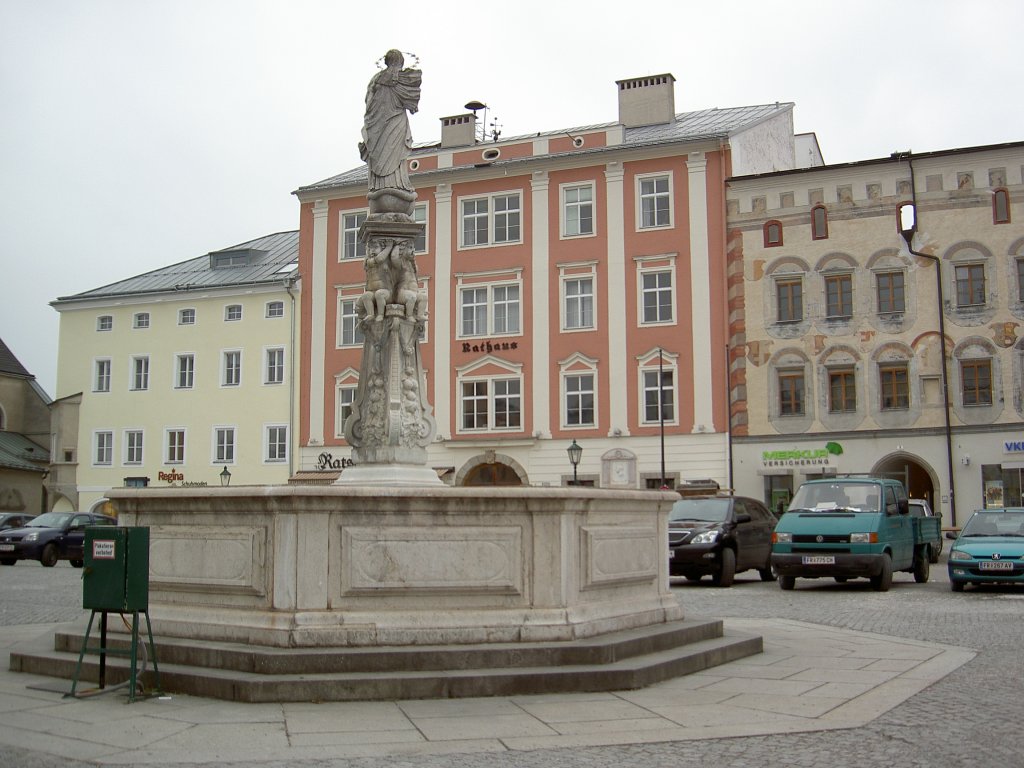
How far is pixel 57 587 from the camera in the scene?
2117 centimetres

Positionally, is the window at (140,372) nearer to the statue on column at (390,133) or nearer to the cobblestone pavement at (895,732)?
the cobblestone pavement at (895,732)

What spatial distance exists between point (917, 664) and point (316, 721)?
5.67 m

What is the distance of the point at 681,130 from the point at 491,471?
14.4m

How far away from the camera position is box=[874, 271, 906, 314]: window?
36.7 meters

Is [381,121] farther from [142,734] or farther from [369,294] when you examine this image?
[142,734]

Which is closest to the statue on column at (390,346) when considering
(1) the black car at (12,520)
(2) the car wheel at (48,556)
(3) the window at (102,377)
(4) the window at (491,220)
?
(2) the car wheel at (48,556)

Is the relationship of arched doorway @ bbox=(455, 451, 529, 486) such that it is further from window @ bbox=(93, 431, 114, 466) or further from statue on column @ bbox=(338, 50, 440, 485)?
statue on column @ bbox=(338, 50, 440, 485)

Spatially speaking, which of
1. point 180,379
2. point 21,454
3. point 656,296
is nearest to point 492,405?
point 656,296

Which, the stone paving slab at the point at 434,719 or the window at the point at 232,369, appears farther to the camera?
the window at the point at 232,369

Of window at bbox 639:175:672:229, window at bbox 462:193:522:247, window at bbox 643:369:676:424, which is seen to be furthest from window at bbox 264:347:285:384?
window at bbox 639:175:672:229

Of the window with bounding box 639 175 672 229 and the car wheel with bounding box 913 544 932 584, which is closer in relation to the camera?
the car wheel with bounding box 913 544 932 584

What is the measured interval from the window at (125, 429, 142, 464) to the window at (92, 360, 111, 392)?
2281 millimetres

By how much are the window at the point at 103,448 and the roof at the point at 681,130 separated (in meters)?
13.3

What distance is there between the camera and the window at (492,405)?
41.2 meters
